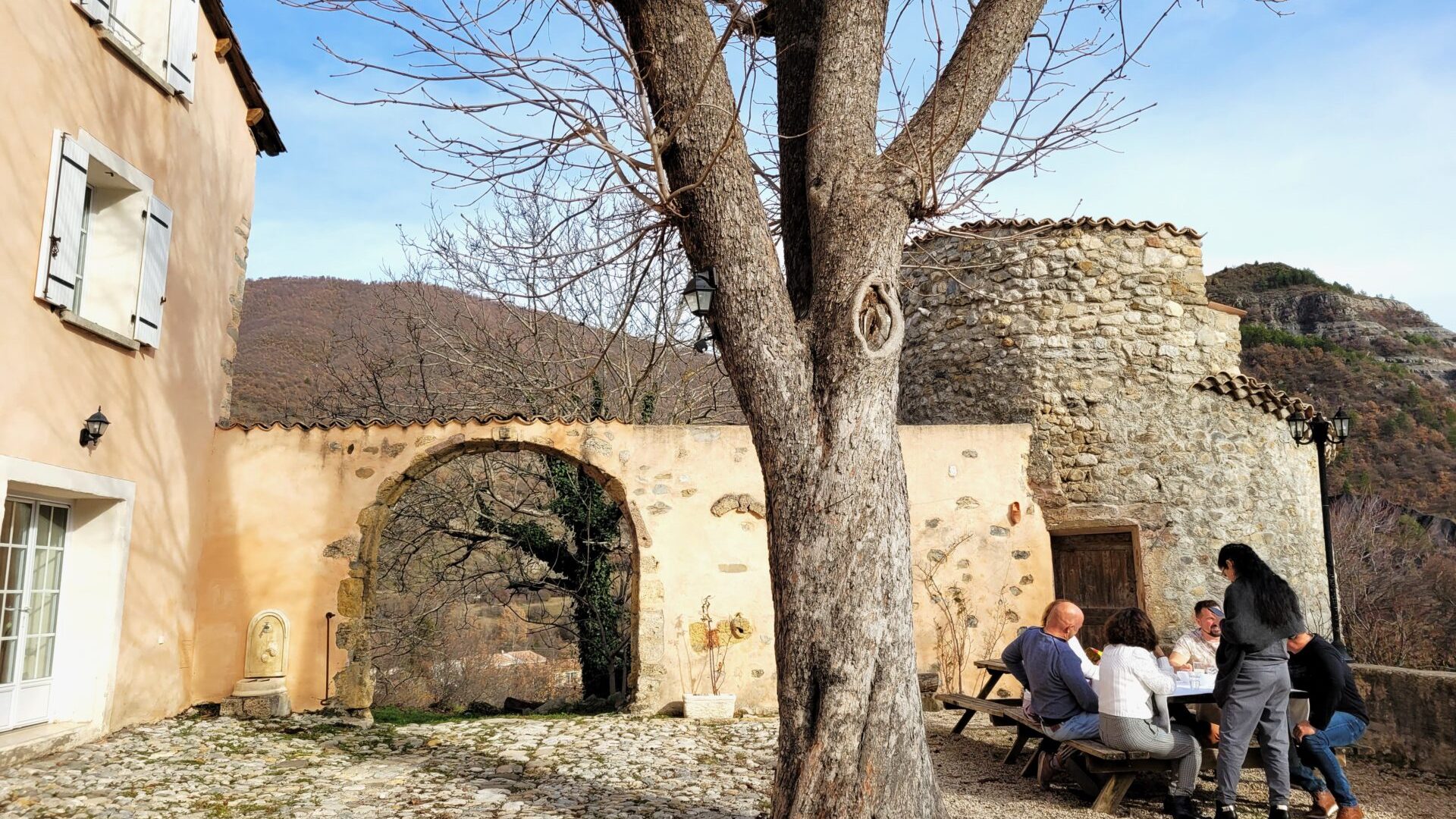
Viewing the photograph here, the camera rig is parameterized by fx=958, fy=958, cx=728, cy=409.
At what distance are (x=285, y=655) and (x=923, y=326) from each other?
6363 millimetres

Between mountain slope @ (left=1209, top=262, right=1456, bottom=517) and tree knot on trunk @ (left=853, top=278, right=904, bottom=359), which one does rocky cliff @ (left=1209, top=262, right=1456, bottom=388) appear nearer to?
mountain slope @ (left=1209, top=262, right=1456, bottom=517)

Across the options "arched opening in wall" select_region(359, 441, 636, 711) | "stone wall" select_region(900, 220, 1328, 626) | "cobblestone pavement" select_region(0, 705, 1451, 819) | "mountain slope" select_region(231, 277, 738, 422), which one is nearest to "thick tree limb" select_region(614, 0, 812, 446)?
"cobblestone pavement" select_region(0, 705, 1451, 819)

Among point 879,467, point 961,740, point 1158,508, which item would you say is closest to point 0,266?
point 879,467

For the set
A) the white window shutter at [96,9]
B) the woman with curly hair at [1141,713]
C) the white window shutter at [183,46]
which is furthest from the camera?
the white window shutter at [183,46]

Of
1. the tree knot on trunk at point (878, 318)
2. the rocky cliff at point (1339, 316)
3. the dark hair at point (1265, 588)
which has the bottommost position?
the dark hair at point (1265, 588)

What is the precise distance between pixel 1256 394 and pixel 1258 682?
492 cm

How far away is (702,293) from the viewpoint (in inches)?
154

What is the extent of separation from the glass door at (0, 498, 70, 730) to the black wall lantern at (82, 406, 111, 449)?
0.51m

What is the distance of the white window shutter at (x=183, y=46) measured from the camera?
23.1 feet

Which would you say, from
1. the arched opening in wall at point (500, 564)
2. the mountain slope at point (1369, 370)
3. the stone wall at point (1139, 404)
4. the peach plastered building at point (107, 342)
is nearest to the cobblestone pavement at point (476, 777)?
the peach plastered building at point (107, 342)

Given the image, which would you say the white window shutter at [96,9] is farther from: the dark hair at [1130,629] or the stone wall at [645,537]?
the dark hair at [1130,629]

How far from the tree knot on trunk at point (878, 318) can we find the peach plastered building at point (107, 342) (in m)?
4.78

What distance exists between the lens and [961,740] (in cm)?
658

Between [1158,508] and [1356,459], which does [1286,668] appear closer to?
[1158,508]
